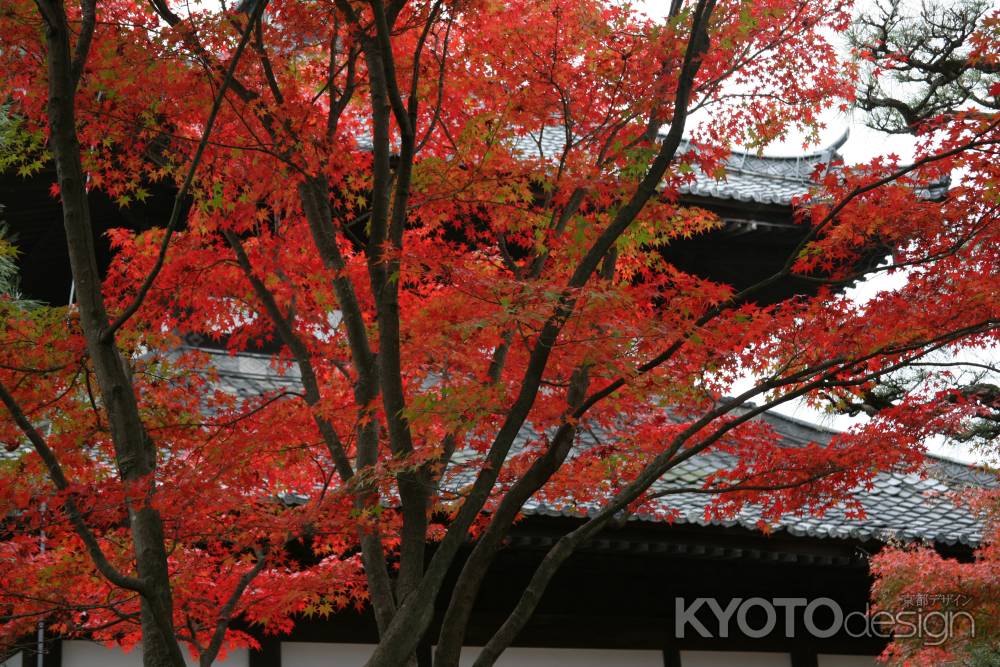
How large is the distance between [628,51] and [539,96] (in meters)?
0.68

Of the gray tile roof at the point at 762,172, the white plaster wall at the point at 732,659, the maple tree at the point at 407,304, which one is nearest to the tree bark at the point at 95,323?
the maple tree at the point at 407,304

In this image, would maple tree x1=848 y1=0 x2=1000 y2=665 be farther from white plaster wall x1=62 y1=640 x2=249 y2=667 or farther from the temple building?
white plaster wall x1=62 y1=640 x2=249 y2=667

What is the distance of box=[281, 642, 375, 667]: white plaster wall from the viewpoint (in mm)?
8484

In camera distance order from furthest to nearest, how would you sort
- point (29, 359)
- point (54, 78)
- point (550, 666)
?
1. point (550, 666)
2. point (29, 359)
3. point (54, 78)

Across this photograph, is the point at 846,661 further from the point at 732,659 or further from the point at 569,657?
the point at 569,657

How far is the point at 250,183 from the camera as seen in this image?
719 cm

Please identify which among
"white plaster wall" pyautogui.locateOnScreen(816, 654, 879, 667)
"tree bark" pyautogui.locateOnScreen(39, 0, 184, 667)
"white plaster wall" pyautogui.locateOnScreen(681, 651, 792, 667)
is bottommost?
"white plaster wall" pyautogui.locateOnScreen(816, 654, 879, 667)

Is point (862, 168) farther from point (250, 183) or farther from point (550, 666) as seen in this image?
point (550, 666)

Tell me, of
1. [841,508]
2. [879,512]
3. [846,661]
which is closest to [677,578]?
[841,508]

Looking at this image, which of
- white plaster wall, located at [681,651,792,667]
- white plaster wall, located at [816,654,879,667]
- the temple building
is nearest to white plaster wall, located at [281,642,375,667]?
the temple building

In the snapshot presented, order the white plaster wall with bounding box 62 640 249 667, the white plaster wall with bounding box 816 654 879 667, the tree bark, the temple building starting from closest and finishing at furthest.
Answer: the tree bark, the white plaster wall with bounding box 62 640 249 667, the temple building, the white plaster wall with bounding box 816 654 879 667

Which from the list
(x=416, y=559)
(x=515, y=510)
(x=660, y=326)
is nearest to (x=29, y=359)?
(x=416, y=559)

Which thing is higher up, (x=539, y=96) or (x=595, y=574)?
(x=539, y=96)

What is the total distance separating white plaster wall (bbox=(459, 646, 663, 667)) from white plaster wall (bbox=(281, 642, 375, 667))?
0.98 meters
